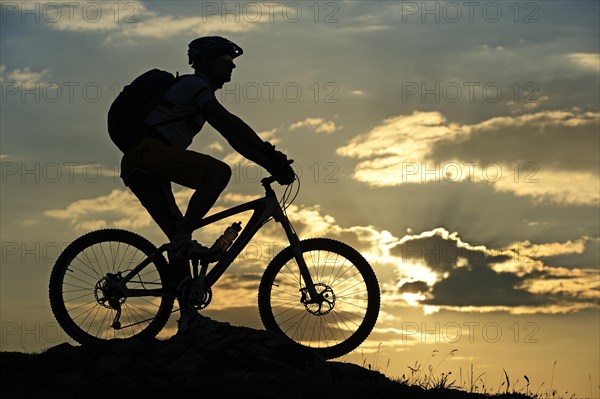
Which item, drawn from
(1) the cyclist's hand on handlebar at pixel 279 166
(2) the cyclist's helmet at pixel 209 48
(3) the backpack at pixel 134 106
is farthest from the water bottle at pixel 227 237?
(2) the cyclist's helmet at pixel 209 48

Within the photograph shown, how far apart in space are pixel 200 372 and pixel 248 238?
1748mm

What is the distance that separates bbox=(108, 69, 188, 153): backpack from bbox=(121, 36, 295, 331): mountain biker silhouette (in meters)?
0.08

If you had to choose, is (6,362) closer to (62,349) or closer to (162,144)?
(62,349)

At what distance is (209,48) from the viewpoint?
11.0 m

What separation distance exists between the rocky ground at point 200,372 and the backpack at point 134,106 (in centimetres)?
240

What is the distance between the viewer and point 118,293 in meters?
11.1

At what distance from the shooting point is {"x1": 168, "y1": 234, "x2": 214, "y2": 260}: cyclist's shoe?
10.8 metres

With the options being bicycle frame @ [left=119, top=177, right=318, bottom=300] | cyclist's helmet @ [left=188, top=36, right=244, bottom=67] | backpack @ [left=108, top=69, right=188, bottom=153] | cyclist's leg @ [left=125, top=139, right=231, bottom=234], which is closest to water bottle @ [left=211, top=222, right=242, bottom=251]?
bicycle frame @ [left=119, top=177, right=318, bottom=300]

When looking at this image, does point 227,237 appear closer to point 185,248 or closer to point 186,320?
point 185,248

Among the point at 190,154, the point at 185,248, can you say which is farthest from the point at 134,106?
the point at 185,248

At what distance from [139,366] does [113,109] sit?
293 centimetres

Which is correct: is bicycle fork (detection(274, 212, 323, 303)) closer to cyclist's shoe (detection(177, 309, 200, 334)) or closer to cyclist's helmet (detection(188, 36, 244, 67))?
cyclist's shoe (detection(177, 309, 200, 334))

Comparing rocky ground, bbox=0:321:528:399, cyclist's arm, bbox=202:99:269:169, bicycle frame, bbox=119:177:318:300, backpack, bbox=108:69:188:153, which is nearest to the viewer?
rocky ground, bbox=0:321:528:399

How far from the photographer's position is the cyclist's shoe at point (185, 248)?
10.8 m
